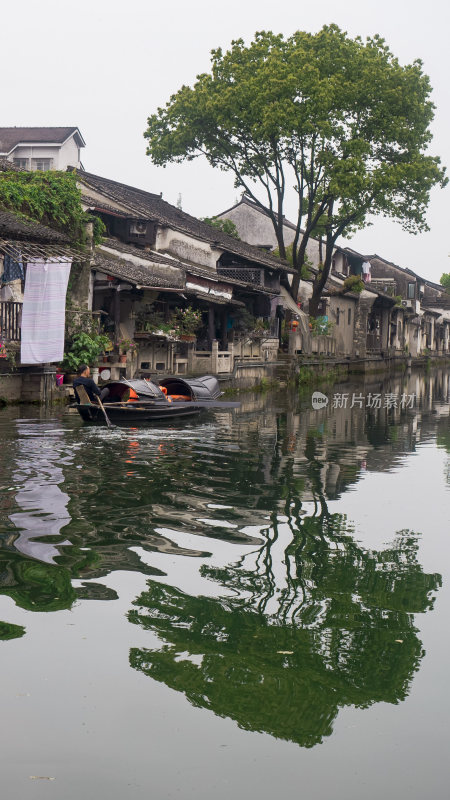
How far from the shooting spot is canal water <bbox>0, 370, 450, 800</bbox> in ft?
14.2

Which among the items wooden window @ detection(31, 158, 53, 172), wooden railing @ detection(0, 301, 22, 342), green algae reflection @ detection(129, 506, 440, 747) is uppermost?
wooden window @ detection(31, 158, 53, 172)

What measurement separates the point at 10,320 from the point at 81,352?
265 centimetres

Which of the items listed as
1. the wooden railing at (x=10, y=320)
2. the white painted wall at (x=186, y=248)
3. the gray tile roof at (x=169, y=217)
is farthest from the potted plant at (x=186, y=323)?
the wooden railing at (x=10, y=320)

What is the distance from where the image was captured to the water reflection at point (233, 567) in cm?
530

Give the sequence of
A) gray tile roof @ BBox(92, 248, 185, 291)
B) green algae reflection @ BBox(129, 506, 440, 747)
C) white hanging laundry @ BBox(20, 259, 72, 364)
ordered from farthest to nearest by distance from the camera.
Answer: gray tile roof @ BBox(92, 248, 185, 291) → white hanging laundry @ BBox(20, 259, 72, 364) → green algae reflection @ BBox(129, 506, 440, 747)

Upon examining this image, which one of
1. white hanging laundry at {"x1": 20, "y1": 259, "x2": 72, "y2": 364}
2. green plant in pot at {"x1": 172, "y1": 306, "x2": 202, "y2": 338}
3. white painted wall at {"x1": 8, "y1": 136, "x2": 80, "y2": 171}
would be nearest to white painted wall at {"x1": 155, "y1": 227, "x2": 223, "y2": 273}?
green plant in pot at {"x1": 172, "y1": 306, "x2": 202, "y2": 338}

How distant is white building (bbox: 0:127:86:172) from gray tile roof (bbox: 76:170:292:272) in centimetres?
1223

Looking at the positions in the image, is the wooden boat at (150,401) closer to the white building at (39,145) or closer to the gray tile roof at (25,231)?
the gray tile roof at (25,231)

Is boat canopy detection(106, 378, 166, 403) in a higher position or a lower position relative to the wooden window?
lower

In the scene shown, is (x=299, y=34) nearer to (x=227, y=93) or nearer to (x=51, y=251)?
(x=227, y=93)

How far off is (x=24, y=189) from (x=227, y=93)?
16.6 metres

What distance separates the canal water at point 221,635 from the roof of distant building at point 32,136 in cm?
4258

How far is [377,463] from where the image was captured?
15.2m

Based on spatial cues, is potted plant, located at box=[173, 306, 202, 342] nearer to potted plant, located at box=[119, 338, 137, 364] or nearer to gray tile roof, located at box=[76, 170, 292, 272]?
potted plant, located at box=[119, 338, 137, 364]
